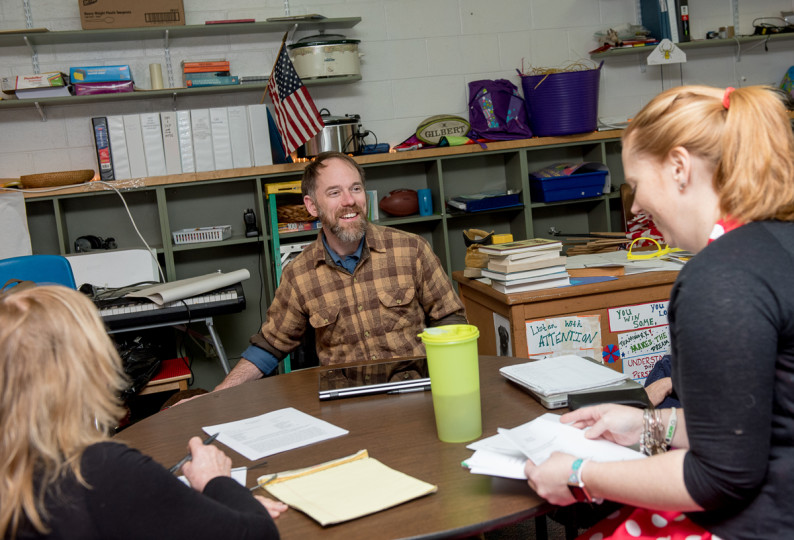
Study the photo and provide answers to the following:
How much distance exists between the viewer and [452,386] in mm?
1244

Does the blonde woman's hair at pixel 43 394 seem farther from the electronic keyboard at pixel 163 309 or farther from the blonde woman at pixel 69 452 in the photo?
the electronic keyboard at pixel 163 309

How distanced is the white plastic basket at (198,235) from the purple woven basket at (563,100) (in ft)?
6.16

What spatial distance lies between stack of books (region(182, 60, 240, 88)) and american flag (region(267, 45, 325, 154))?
1.48 ft

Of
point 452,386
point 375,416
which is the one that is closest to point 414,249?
point 375,416

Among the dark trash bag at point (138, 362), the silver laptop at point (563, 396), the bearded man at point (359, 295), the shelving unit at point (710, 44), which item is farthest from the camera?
the shelving unit at point (710, 44)

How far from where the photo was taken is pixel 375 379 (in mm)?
1647

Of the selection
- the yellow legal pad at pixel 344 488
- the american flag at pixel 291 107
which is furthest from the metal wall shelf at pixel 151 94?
the yellow legal pad at pixel 344 488

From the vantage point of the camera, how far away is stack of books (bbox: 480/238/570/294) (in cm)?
252

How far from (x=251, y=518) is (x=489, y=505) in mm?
318

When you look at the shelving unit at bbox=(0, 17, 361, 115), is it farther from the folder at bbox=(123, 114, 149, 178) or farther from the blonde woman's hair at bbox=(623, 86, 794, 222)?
the blonde woman's hair at bbox=(623, 86, 794, 222)

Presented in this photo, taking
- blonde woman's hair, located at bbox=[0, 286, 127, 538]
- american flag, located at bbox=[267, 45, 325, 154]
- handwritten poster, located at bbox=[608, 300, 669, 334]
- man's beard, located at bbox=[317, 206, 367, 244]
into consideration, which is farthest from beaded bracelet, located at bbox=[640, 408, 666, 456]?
american flag, located at bbox=[267, 45, 325, 154]

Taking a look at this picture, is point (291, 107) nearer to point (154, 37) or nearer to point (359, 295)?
point (154, 37)

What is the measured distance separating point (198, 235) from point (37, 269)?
124 cm

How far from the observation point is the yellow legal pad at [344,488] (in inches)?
40.4
